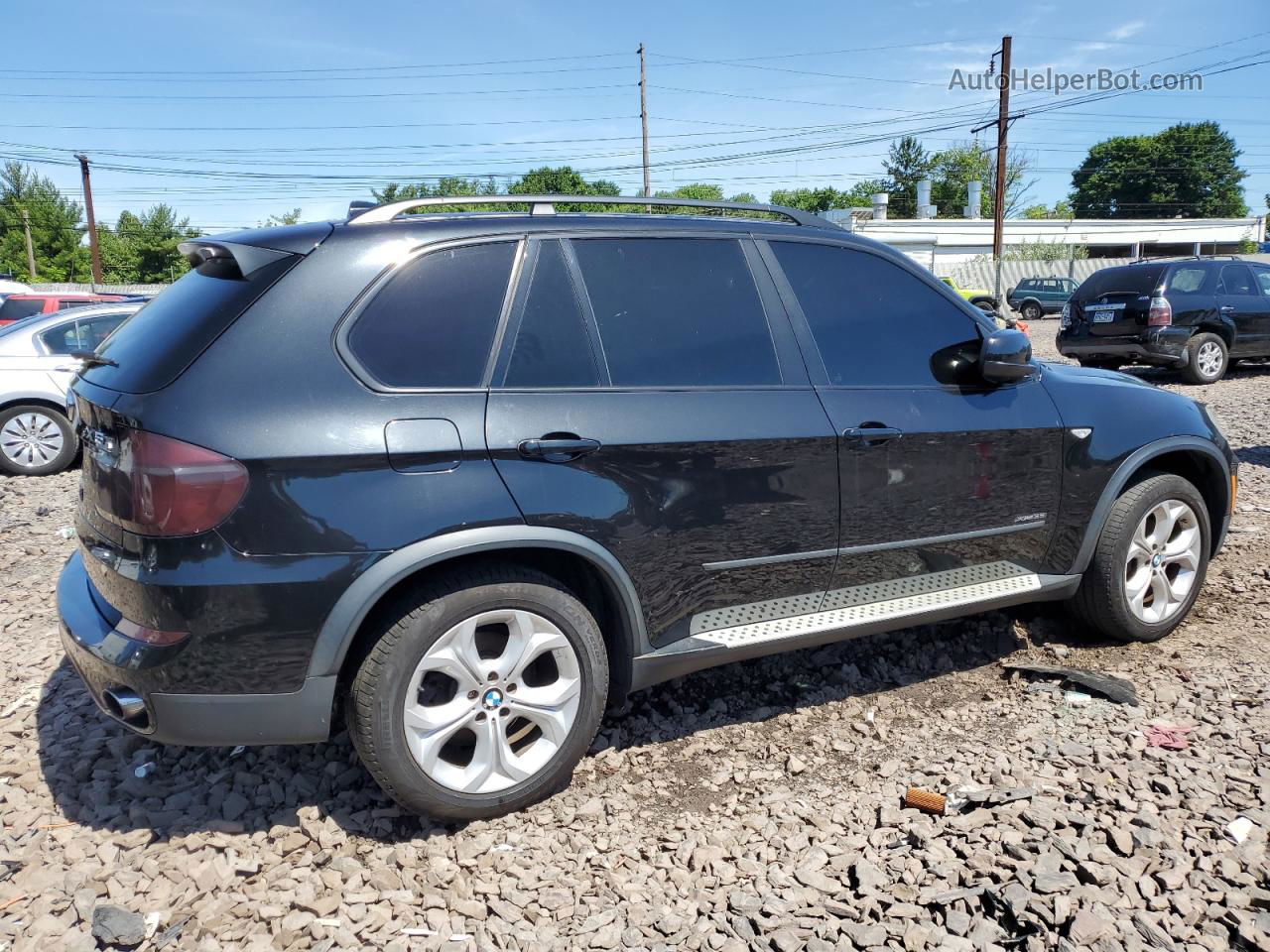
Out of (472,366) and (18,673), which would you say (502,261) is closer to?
(472,366)

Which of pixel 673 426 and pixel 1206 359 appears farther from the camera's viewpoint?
pixel 1206 359

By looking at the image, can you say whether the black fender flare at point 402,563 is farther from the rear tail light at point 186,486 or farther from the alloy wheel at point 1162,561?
the alloy wheel at point 1162,561

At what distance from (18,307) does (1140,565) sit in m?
15.0

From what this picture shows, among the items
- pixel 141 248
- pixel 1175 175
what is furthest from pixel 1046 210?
pixel 141 248

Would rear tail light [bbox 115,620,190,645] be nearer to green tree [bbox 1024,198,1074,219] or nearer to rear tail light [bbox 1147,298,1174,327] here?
rear tail light [bbox 1147,298,1174,327]

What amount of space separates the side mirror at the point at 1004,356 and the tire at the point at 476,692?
1802 millimetres

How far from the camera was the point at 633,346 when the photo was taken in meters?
3.03

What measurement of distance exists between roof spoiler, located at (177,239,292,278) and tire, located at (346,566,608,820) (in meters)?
1.03

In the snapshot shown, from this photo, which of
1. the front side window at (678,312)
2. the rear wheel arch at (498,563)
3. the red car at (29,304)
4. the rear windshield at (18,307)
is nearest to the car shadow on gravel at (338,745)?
the rear wheel arch at (498,563)

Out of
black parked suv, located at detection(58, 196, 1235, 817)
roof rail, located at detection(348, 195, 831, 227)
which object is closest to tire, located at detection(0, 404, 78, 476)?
black parked suv, located at detection(58, 196, 1235, 817)

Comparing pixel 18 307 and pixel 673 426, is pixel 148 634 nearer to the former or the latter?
pixel 673 426

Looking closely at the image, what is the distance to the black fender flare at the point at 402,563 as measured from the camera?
2.53 m

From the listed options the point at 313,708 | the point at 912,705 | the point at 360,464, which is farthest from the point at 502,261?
the point at 912,705

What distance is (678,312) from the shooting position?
315cm
